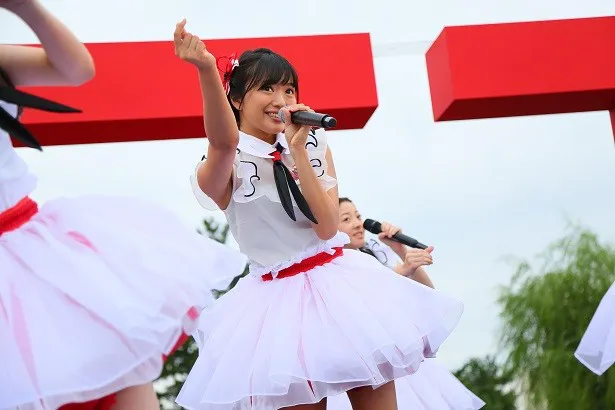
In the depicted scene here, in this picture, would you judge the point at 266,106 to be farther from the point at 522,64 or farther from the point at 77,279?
the point at 522,64

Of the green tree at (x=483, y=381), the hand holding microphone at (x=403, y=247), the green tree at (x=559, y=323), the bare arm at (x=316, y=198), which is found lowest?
the green tree at (x=483, y=381)

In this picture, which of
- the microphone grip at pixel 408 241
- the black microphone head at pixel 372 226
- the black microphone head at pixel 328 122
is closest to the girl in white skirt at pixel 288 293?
the black microphone head at pixel 328 122

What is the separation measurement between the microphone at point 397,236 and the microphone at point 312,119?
1272mm

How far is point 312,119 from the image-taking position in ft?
8.14

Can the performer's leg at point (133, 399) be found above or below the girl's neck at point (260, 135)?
below

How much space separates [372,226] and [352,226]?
0.31 ft

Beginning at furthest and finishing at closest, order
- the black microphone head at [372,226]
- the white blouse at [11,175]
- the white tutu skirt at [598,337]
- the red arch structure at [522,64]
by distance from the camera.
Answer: the red arch structure at [522,64], the white tutu skirt at [598,337], the black microphone head at [372,226], the white blouse at [11,175]

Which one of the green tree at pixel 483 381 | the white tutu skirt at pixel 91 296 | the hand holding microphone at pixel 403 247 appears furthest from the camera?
the green tree at pixel 483 381

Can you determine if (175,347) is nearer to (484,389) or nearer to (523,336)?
(523,336)

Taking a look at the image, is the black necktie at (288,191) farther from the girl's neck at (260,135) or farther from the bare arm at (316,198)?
the girl's neck at (260,135)

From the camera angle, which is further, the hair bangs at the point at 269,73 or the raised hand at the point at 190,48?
the hair bangs at the point at 269,73

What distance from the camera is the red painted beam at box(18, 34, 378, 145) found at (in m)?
5.18

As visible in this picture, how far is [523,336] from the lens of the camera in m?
9.62

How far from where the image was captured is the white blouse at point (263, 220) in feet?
8.71
